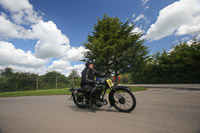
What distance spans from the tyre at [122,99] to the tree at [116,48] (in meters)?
8.02

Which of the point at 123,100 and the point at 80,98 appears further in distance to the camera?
the point at 80,98

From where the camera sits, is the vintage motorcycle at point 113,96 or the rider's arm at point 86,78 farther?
the rider's arm at point 86,78

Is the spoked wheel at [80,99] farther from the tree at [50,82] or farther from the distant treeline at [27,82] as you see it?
the tree at [50,82]

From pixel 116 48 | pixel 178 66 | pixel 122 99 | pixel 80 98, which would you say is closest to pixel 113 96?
pixel 122 99

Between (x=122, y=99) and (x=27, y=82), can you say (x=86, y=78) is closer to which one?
(x=122, y=99)

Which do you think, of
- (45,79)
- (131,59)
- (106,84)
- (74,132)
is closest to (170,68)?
(131,59)

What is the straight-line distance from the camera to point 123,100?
10.3 feet

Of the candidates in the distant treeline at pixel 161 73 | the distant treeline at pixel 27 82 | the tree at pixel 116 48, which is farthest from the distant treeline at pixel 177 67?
the distant treeline at pixel 27 82

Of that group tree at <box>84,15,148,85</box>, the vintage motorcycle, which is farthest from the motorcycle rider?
tree at <box>84,15,148,85</box>

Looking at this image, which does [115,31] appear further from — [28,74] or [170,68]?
[28,74]

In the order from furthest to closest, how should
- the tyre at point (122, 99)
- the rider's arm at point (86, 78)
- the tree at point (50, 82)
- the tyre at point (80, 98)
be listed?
the tree at point (50, 82) < the tyre at point (80, 98) < the rider's arm at point (86, 78) < the tyre at point (122, 99)

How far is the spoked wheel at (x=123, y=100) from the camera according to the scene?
3000 mm

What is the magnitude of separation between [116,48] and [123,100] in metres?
9.16

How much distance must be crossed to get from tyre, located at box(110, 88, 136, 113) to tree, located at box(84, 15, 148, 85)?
316 inches
